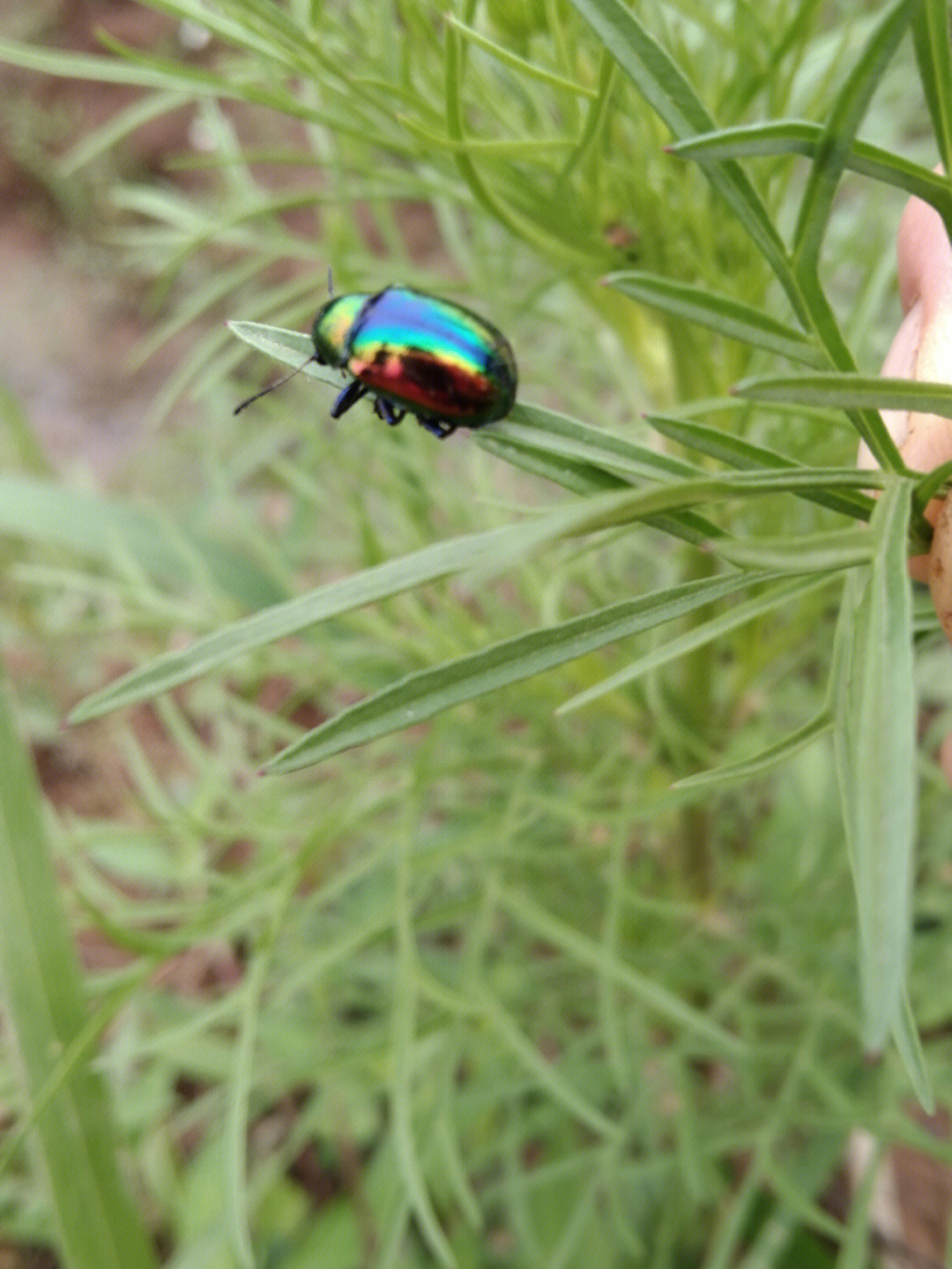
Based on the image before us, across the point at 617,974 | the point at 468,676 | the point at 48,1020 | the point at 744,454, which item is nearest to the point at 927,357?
the point at 744,454

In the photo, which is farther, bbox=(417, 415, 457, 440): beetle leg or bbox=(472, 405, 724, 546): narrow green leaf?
bbox=(417, 415, 457, 440): beetle leg

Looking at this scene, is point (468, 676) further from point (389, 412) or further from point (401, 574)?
point (389, 412)

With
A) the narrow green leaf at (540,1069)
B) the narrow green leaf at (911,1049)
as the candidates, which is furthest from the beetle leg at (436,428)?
the narrow green leaf at (540,1069)

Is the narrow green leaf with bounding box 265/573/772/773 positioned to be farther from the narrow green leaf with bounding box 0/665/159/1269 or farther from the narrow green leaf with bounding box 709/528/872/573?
the narrow green leaf with bounding box 0/665/159/1269

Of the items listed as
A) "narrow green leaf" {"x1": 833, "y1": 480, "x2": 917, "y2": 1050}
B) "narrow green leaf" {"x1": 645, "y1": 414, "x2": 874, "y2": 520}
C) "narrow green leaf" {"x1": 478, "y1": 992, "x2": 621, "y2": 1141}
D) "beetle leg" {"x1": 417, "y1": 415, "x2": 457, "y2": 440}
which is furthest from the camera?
"narrow green leaf" {"x1": 478, "y1": 992, "x2": 621, "y2": 1141}

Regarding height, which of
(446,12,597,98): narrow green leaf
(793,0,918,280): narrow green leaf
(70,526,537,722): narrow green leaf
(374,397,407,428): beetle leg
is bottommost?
(70,526,537,722): narrow green leaf

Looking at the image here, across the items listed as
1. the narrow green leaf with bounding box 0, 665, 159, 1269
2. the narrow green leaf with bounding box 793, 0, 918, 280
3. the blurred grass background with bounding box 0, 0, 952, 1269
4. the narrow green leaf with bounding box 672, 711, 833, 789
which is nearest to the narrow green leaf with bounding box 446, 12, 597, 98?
the blurred grass background with bounding box 0, 0, 952, 1269

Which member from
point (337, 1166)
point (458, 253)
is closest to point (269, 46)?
point (458, 253)
